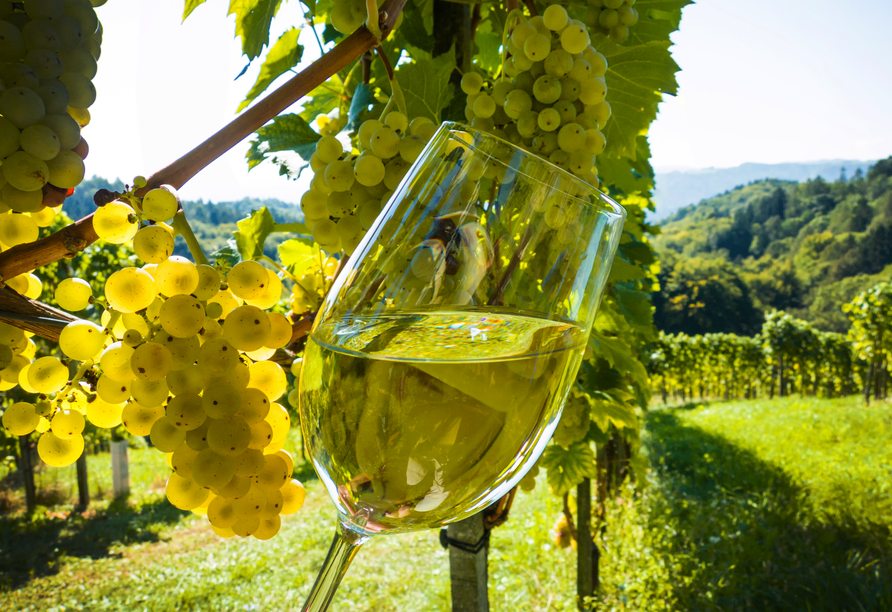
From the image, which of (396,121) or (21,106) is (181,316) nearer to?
(21,106)

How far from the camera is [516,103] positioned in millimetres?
711

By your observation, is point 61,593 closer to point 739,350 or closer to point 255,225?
point 255,225

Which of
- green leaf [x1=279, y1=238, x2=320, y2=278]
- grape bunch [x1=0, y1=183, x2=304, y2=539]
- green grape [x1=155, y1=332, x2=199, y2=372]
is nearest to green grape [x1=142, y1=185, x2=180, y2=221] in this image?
grape bunch [x1=0, y1=183, x2=304, y2=539]

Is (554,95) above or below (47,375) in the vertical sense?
above

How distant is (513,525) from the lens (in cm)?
680

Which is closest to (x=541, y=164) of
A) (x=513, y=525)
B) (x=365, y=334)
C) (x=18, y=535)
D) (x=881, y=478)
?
(x=365, y=334)

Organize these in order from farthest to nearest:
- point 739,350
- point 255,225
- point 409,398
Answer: point 739,350 < point 255,225 < point 409,398

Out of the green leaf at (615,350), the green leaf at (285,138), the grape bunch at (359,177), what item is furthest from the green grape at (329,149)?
the green leaf at (615,350)

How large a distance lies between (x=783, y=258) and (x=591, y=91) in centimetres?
7285

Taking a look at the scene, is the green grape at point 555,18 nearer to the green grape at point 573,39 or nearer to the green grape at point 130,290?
the green grape at point 573,39

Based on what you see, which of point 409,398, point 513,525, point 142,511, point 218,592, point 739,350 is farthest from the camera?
point 739,350

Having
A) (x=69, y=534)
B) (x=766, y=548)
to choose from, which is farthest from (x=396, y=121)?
(x=69, y=534)

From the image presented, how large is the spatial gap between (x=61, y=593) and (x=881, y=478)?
33.3 ft

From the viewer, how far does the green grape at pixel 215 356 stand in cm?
45
